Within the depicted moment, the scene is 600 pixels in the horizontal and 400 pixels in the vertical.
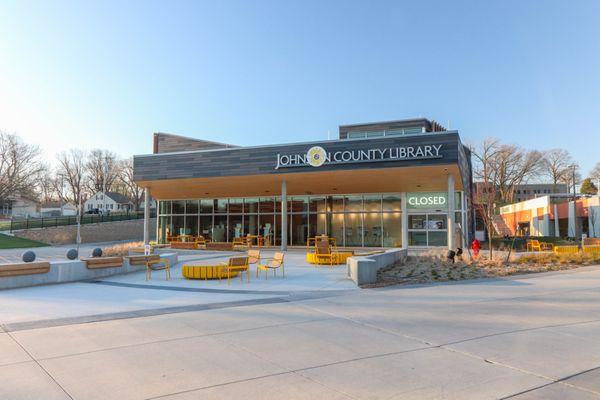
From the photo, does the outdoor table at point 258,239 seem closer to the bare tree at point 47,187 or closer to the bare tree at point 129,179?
the bare tree at point 47,187

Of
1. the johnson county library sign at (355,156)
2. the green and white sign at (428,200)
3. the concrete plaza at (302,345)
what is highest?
the johnson county library sign at (355,156)

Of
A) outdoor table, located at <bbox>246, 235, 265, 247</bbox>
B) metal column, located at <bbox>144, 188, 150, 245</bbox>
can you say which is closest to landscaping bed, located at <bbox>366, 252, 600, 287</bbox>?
outdoor table, located at <bbox>246, 235, 265, 247</bbox>

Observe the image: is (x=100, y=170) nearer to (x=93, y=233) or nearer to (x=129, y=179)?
(x=129, y=179)

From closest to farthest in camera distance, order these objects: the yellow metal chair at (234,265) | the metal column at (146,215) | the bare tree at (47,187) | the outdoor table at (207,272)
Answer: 1. the yellow metal chair at (234,265)
2. the outdoor table at (207,272)
3. the metal column at (146,215)
4. the bare tree at (47,187)

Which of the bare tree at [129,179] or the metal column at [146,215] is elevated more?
the bare tree at [129,179]

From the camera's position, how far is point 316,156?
24.5 m

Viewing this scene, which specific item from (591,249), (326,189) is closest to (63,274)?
(326,189)

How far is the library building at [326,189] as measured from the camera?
77.3 ft

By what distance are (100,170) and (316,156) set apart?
236 feet

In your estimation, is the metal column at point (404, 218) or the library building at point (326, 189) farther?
the metal column at point (404, 218)

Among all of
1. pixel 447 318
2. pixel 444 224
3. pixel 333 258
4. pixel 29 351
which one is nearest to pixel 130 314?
pixel 29 351

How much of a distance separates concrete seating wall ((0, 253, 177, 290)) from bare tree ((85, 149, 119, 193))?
247 feet

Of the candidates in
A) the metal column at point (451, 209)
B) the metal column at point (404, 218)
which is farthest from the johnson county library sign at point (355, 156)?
the metal column at point (404, 218)

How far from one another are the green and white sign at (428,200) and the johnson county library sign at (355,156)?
343 inches
